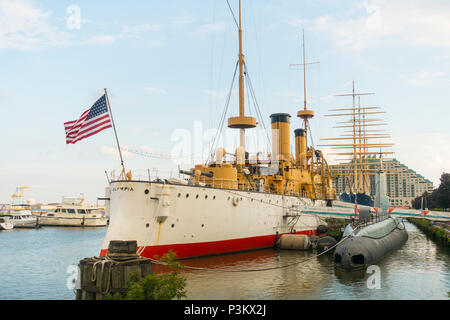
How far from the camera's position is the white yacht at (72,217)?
8288cm

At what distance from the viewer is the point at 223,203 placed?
26.6 m

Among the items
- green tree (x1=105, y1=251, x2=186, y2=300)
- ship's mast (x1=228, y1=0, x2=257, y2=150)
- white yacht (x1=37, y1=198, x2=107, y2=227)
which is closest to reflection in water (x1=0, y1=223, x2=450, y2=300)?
green tree (x1=105, y1=251, x2=186, y2=300)

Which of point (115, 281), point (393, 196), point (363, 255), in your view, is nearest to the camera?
point (115, 281)

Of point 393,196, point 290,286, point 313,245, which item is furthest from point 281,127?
point 393,196

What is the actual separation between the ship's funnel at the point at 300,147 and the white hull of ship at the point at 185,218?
17974 millimetres

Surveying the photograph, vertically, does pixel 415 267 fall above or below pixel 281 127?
below

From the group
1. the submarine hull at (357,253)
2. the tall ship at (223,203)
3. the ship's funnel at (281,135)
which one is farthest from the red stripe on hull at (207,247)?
the ship's funnel at (281,135)

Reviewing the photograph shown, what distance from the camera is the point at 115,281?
41.4ft

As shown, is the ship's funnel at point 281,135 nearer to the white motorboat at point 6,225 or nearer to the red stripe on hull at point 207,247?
the red stripe on hull at point 207,247

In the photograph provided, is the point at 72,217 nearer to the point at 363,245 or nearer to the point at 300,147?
the point at 300,147

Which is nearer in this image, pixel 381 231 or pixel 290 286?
pixel 290 286

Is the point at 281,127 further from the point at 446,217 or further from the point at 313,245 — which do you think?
the point at 446,217

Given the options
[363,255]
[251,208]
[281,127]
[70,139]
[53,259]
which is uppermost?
[281,127]
